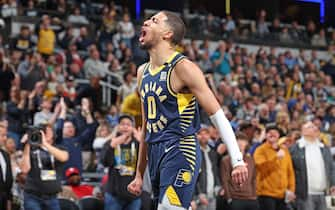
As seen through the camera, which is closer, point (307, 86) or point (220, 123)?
point (220, 123)

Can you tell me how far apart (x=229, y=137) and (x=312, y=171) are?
700 cm

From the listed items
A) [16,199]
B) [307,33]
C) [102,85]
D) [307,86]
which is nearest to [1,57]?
[102,85]

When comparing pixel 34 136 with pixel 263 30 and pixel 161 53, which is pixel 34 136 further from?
pixel 263 30

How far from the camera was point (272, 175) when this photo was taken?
1169 centimetres

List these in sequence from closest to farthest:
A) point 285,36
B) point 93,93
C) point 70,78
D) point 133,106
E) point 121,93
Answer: point 133,106
point 93,93
point 121,93
point 70,78
point 285,36

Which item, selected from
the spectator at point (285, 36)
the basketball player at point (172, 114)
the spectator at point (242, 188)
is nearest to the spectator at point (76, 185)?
the spectator at point (242, 188)

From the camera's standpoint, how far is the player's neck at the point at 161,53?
582 cm

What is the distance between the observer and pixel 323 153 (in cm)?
1227

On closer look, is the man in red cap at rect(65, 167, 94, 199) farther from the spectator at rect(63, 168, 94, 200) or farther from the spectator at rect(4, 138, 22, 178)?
the spectator at rect(4, 138, 22, 178)

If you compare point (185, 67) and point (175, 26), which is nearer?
point (185, 67)

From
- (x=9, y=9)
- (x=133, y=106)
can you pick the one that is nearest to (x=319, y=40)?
(x=9, y=9)

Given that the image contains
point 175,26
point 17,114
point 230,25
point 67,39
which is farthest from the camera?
point 230,25

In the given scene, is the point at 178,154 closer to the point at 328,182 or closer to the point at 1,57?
the point at 328,182

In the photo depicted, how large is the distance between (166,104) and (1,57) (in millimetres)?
10297
